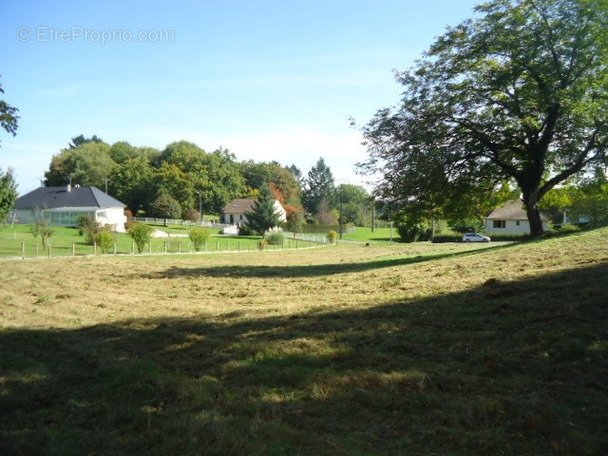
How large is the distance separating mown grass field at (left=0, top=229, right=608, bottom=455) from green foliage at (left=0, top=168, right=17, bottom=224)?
4157 centimetres

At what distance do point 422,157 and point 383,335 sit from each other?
1585 centimetres

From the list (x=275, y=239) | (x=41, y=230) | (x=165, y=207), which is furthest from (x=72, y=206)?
(x=41, y=230)

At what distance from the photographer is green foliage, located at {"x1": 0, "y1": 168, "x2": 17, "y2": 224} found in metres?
46.6

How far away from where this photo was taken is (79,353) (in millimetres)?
8008

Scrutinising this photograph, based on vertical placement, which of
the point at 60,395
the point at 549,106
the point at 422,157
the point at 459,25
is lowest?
the point at 60,395

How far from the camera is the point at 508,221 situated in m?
80.4

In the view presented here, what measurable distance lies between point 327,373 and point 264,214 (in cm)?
6782

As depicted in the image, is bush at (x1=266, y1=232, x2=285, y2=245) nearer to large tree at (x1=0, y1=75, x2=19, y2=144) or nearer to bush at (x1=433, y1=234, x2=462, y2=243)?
bush at (x1=433, y1=234, x2=462, y2=243)

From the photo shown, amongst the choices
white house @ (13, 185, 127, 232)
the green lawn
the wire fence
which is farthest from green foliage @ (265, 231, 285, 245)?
white house @ (13, 185, 127, 232)

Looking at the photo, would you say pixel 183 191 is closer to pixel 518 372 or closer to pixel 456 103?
pixel 456 103

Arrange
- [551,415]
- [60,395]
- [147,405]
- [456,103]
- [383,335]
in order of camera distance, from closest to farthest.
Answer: [551,415] → [147,405] → [60,395] → [383,335] → [456,103]

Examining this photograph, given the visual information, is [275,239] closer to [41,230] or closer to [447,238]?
[447,238]

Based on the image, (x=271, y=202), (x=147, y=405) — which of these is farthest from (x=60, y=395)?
(x=271, y=202)

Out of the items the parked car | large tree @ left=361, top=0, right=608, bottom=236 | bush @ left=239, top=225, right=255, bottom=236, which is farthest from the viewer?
bush @ left=239, top=225, right=255, bottom=236
